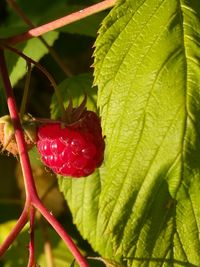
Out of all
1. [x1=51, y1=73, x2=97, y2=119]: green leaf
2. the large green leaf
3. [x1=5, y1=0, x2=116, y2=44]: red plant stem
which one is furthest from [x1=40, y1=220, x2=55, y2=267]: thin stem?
[x1=5, y1=0, x2=116, y2=44]: red plant stem

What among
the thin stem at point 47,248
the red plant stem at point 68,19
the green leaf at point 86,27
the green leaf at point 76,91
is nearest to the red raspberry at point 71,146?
the red plant stem at point 68,19

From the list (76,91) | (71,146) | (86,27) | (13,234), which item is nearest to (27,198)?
(13,234)

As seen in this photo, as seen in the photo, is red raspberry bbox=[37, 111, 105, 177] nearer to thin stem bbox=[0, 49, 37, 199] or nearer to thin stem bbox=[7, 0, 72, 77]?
thin stem bbox=[0, 49, 37, 199]

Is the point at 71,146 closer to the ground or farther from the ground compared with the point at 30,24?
closer to the ground

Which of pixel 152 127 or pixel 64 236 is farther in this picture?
pixel 152 127

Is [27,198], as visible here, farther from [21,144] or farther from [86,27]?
[86,27]

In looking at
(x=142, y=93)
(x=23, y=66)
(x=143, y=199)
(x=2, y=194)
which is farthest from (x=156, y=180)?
(x=2, y=194)

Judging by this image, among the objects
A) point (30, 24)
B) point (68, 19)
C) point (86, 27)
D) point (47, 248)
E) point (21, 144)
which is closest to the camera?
point (21, 144)

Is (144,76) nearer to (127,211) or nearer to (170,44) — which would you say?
(170,44)

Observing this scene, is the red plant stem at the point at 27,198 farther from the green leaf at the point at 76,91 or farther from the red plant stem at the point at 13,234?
the green leaf at the point at 76,91
